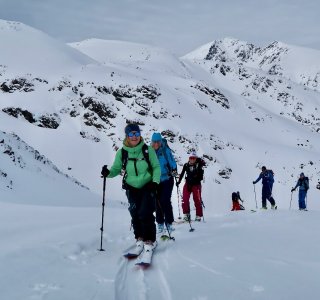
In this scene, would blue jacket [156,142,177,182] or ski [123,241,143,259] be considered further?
blue jacket [156,142,177,182]

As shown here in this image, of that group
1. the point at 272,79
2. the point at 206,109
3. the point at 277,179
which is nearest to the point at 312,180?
the point at 277,179

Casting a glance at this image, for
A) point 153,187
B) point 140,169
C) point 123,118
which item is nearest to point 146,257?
point 153,187

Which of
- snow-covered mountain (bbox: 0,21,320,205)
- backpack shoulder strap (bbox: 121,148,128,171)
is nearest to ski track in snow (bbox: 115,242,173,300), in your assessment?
backpack shoulder strap (bbox: 121,148,128,171)

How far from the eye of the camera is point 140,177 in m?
6.96

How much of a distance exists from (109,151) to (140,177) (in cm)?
4903

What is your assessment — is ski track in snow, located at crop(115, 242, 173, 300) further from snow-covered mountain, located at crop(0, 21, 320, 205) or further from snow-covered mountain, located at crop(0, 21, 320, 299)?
snow-covered mountain, located at crop(0, 21, 320, 205)

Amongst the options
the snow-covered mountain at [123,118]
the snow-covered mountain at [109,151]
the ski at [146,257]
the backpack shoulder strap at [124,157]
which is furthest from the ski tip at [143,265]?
the snow-covered mountain at [123,118]

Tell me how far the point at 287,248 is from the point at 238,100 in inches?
3063

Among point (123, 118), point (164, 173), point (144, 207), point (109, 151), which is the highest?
point (123, 118)

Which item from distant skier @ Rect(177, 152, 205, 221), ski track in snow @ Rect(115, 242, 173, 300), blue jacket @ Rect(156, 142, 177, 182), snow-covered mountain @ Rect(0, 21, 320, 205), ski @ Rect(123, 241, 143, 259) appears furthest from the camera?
snow-covered mountain @ Rect(0, 21, 320, 205)

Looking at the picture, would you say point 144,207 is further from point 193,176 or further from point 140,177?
point 193,176

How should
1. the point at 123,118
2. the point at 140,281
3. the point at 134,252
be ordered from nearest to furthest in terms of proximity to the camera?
the point at 140,281
the point at 134,252
the point at 123,118

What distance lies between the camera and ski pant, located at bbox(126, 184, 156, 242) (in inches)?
278

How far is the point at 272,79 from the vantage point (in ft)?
427
